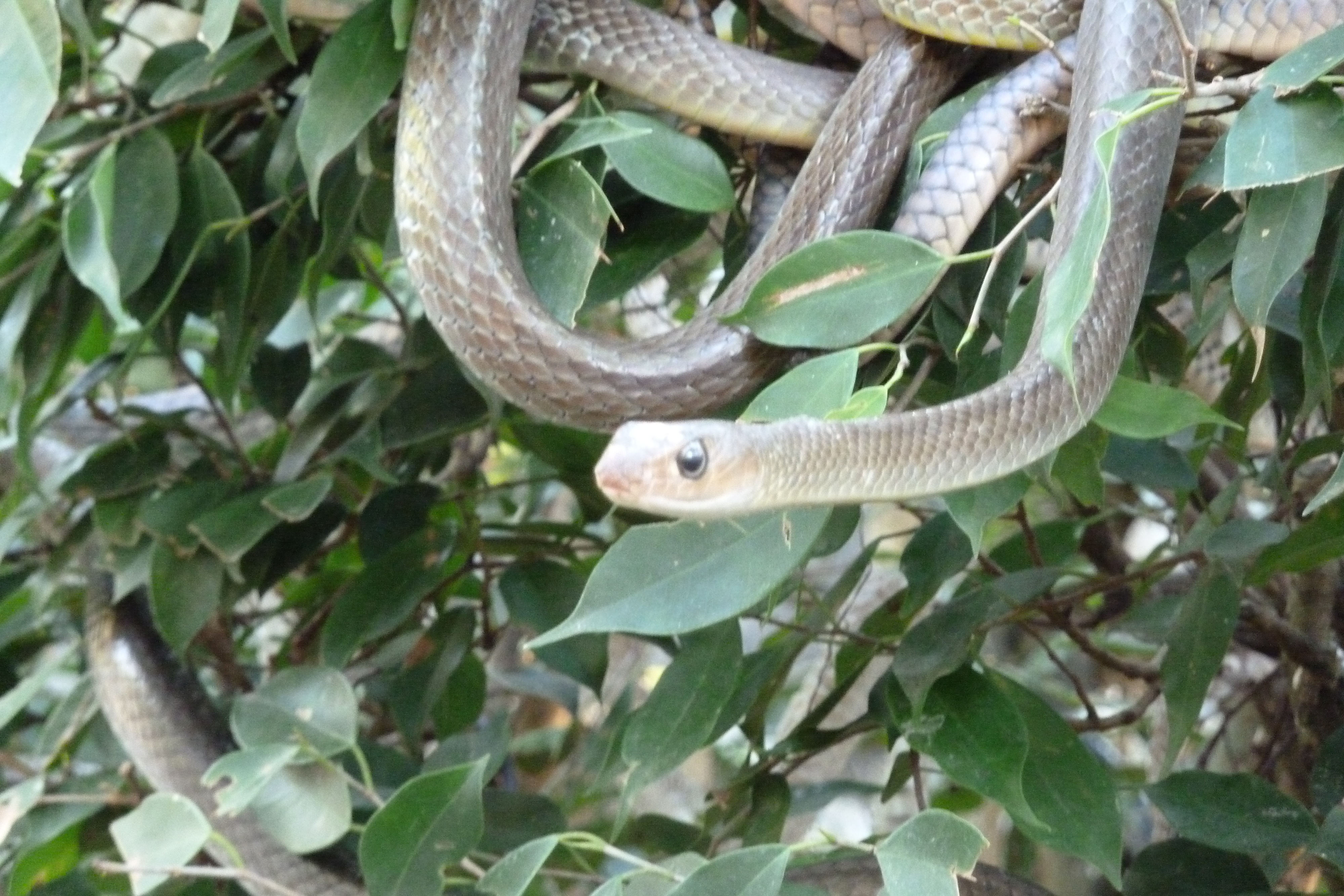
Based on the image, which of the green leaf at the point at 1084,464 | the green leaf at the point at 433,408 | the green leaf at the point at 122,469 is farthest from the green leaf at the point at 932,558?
the green leaf at the point at 122,469

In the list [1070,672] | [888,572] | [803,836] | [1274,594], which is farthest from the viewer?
[888,572]

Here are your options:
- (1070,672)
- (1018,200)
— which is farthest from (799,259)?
(1070,672)

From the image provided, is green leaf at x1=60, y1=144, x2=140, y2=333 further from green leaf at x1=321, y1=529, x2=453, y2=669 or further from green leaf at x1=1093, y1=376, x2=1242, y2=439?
green leaf at x1=1093, y1=376, x2=1242, y2=439

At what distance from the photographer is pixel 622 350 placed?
1044mm

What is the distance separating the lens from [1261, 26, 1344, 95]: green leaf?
0.82m

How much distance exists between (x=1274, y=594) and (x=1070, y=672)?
1.41ft

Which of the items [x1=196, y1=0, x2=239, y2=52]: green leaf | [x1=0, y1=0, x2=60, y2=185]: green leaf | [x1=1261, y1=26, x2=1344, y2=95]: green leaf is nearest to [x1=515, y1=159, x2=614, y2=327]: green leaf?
[x1=196, y1=0, x2=239, y2=52]: green leaf

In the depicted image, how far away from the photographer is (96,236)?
49.6 inches

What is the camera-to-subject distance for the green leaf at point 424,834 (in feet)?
3.76

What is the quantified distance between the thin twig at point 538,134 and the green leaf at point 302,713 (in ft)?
1.90

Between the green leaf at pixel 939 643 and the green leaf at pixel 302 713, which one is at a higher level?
the green leaf at pixel 939 643

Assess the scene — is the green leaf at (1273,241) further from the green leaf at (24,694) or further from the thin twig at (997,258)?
the green leaf at (24,694)

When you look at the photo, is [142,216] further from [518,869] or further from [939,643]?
[939,643]

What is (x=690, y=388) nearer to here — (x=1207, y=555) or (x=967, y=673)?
(x=967, y=673)
